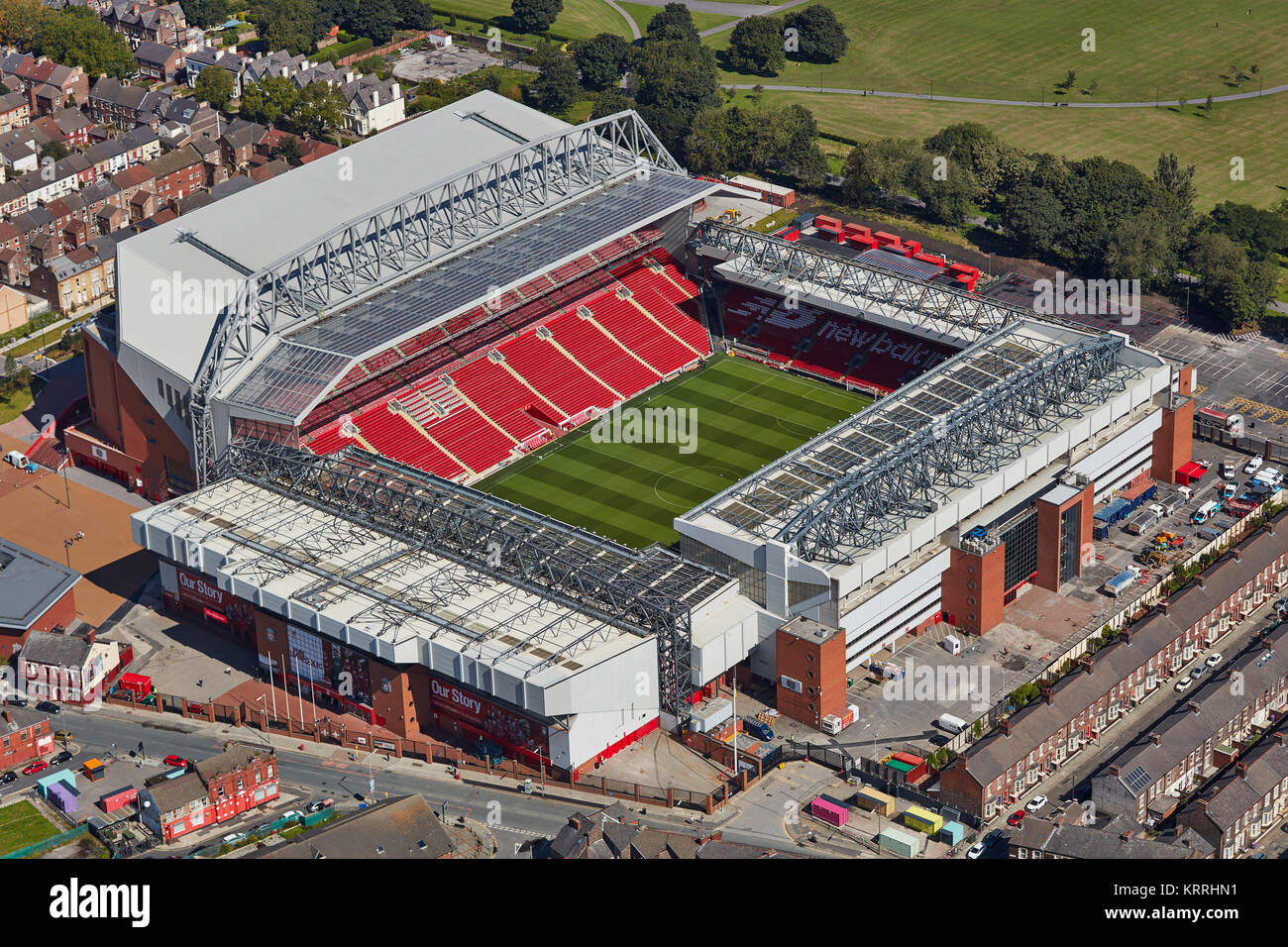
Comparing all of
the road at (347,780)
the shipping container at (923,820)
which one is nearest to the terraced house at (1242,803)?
the shipping container at (923,820)

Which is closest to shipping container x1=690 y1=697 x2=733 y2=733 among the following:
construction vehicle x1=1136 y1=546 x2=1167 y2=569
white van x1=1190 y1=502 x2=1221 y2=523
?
construction vehicle x1=1136 y1=546 x2=1167 y2=569

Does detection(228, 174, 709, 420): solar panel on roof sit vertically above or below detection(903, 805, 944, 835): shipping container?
above

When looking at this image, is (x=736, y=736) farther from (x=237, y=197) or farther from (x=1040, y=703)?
(x=237, y=197)

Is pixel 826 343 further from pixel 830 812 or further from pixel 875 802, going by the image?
pixel 830 812

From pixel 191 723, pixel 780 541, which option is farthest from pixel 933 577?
pixel 191 723

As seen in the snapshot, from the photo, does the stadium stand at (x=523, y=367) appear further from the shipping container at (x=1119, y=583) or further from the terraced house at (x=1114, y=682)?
the terraced house at (x=1114, y=682)

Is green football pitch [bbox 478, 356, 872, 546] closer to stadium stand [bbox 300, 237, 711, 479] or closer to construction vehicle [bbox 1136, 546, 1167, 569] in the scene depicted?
stadium stand [bbox 300, 237, 711, 479]
